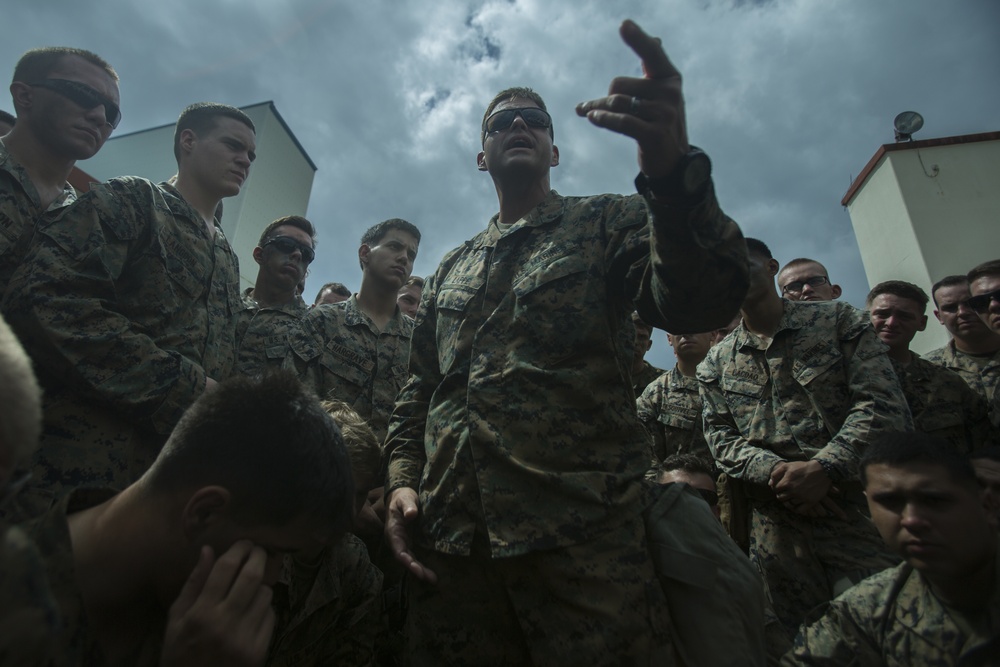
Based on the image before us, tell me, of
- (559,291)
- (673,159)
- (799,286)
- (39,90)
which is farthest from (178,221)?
(799,286)

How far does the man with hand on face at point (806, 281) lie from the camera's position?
513 cm

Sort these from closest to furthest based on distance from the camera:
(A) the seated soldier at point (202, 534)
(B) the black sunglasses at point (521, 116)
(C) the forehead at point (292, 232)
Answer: (A) the seated soldier at point (202, 534) → (B) the black sunglasses at point (521, 116) → (C) the forehead at point (292, 232)

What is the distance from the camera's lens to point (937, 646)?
2006mm

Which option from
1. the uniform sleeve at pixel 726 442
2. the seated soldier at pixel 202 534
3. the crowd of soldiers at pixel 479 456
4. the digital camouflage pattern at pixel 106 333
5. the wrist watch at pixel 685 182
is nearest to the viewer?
the seated soldier at pixel 202 534

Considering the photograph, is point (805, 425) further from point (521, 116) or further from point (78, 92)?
point (78, 92)

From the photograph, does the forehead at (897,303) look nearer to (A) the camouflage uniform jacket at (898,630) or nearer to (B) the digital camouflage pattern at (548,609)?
(A) the camouflage uniform jacket at (898,630)

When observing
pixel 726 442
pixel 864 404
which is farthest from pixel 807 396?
pixel 726 442

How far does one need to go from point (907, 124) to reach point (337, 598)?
11315 millimetres

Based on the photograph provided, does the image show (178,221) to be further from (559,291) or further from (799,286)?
(799,286)

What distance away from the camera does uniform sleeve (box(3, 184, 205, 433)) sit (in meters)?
2.07

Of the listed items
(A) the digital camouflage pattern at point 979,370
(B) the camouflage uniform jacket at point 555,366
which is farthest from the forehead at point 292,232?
(A) the digital camouflage pattern at point 979,370

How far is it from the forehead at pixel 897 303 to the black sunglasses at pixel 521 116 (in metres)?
3.32

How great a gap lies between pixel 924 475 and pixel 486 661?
195 centimetres

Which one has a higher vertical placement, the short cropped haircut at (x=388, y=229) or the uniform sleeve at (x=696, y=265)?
the short cropped haircut at (x=388, y=229)
